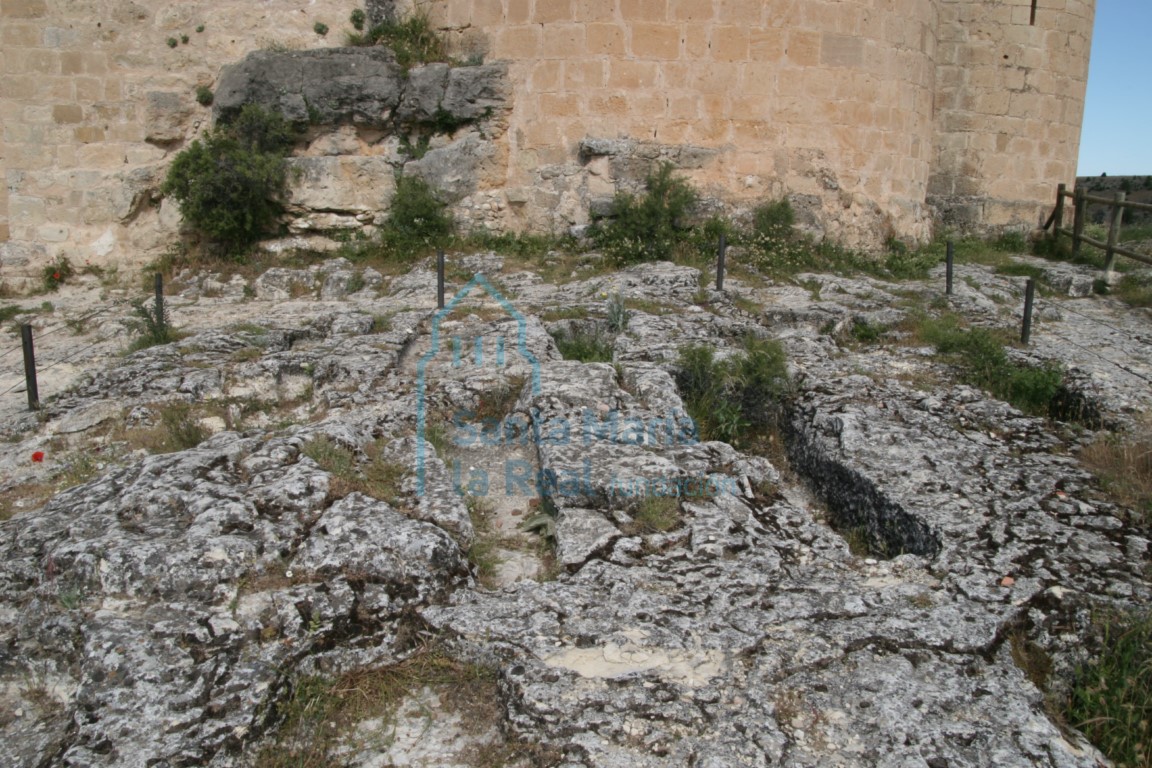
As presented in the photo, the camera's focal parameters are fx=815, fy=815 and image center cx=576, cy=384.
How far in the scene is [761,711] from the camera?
2.90 m

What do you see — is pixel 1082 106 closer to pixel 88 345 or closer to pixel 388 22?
pixel 388 22

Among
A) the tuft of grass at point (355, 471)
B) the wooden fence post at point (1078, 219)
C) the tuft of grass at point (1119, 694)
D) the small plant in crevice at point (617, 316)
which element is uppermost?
the wooden fence post at point (1078, 219)

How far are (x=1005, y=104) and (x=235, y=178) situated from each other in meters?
10.7

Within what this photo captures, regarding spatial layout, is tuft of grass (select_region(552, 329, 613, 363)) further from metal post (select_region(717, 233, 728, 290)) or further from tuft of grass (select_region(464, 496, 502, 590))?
tuft of grass (select_region(464, 496, 502, 590))

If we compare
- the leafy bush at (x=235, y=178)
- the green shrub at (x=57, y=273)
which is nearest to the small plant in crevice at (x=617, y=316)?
the leafy bush at (x=235, y=178)

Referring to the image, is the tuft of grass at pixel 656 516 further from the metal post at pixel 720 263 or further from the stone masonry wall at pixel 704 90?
the stone masonry wall at pixel 704 90

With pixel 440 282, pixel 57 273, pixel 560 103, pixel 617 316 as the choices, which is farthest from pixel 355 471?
pixel 57 273

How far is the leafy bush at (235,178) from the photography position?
32.0 feet

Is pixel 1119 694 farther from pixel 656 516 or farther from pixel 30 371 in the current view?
pixel 30 371

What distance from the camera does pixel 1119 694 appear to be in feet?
10.1

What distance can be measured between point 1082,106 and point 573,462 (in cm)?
1209

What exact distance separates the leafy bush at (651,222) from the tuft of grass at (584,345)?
8.08ft

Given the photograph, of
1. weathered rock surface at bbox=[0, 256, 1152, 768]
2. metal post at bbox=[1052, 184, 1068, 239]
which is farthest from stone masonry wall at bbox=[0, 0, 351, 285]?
metal post at bbox=[1052, 184, 1068, 239]

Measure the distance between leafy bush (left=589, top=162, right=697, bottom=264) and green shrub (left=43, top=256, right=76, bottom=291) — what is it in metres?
6.75
